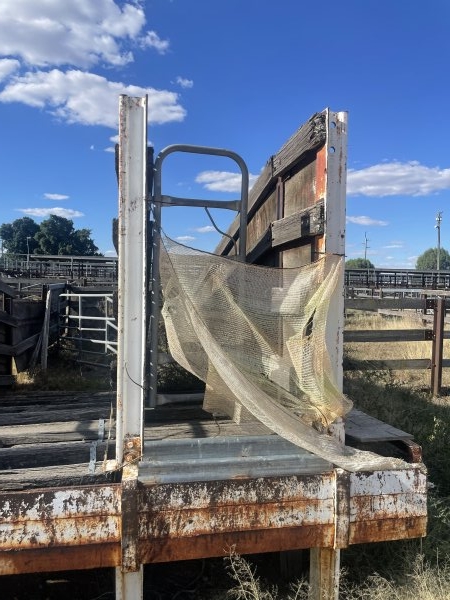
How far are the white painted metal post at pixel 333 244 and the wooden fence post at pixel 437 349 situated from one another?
212 inches

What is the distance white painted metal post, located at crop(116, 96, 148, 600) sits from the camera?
2.21 metres

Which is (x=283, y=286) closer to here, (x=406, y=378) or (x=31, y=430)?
(x=31, y=430)

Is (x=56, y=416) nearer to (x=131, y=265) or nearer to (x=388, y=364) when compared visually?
(x=131, y=265)

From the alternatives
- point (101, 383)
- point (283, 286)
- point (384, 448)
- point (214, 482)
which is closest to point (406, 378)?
point (101, 383)

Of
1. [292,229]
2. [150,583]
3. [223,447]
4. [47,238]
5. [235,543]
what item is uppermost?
[47,238]

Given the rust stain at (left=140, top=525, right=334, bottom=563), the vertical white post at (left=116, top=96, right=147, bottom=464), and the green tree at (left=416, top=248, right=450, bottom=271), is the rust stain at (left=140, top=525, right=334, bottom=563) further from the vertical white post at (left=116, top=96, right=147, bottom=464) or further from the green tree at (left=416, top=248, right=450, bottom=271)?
the green tree at (left=416, top=248, right=450, bottom=271)

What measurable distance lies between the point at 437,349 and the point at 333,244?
5.57 m

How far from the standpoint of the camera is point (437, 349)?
24.5 feet

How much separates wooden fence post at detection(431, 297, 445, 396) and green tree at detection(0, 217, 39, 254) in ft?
268

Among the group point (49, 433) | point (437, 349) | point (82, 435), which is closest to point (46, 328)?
point (49, 433)

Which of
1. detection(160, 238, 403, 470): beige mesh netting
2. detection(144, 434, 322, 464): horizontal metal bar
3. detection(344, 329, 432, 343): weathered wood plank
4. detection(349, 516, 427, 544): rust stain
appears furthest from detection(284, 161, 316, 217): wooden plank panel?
detection(344, 329, 432, 343): weathered wood plank

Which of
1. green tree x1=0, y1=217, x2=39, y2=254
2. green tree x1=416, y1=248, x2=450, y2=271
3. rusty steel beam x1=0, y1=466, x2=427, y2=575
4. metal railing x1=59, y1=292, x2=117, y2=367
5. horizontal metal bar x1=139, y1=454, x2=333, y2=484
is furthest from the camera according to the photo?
green tree x1=416, y1=248, x2=450, y2=271

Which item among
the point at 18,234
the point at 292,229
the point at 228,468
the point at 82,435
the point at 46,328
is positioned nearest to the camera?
the point at 228,468

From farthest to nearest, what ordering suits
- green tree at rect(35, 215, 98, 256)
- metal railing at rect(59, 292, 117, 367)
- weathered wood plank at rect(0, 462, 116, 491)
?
green tree at rect(35, 215, 98, 256) < metal railing at rect(59, 292, 117, 367) < weathered wood plank at rect(0, 462, 116, 491)
